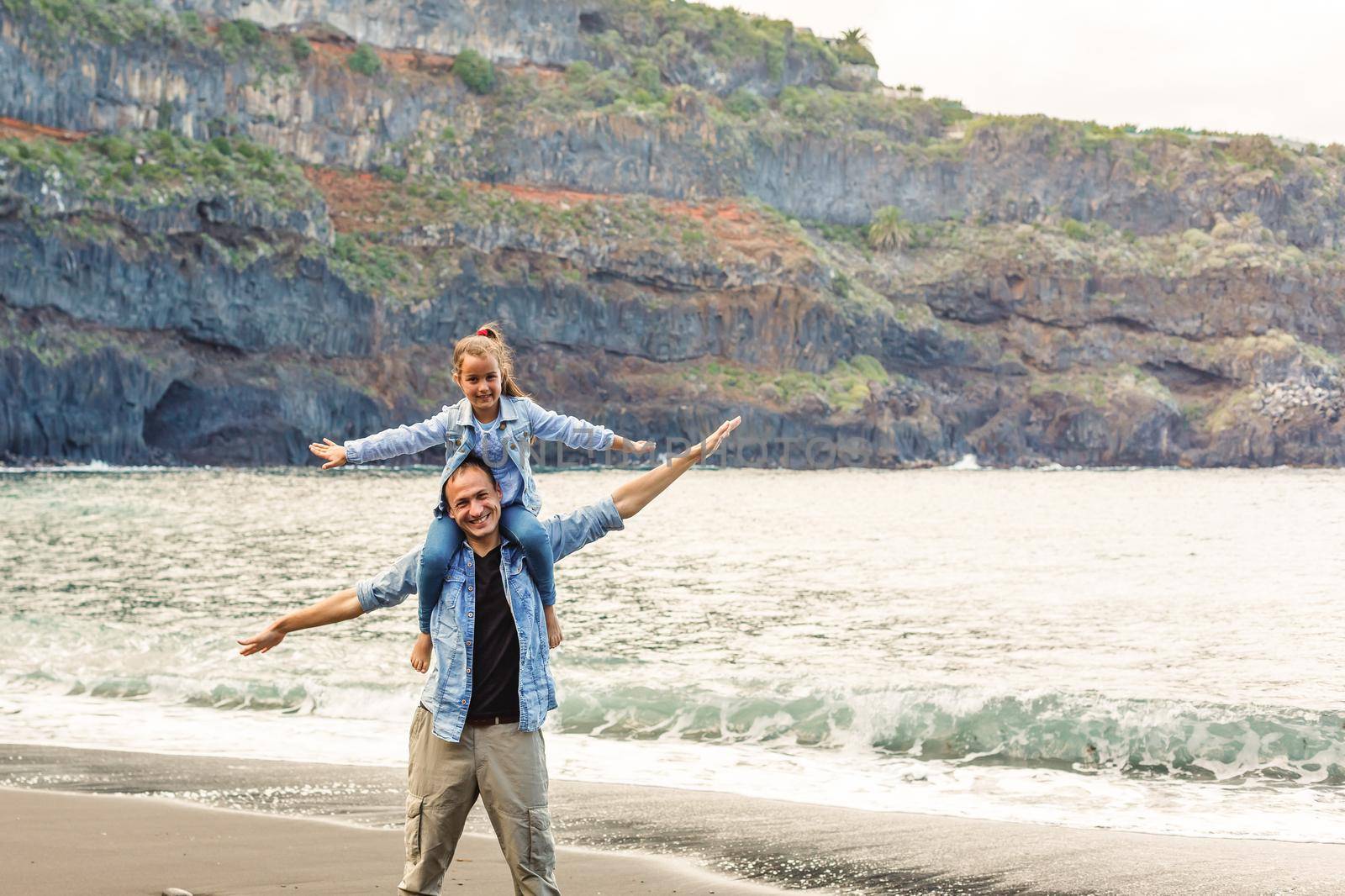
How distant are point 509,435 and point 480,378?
8.4 inches

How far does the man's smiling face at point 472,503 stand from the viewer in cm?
443

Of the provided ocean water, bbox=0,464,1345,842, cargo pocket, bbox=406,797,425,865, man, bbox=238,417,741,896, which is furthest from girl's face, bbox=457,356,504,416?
ocean water, bbox=0,464,1345,842

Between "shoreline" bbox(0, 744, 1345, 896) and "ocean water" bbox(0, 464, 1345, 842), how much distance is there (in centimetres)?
57

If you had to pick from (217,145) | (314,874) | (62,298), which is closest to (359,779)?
(314,874)

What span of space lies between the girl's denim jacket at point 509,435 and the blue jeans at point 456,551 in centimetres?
13

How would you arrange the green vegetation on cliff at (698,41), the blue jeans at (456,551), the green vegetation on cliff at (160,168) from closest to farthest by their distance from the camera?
the blue jeans at (456,551) → the green vegetation on cliff at (160,168) → the green vegetation on cliff at (698,41)

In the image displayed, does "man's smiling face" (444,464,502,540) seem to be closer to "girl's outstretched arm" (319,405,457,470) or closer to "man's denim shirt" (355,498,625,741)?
"man's denim shirt" (355,498,625,741)

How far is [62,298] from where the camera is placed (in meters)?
75.7

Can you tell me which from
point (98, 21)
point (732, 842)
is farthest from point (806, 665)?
point (98, 21)

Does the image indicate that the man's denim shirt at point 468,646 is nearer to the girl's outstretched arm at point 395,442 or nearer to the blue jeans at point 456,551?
the blue jeans at point 456,551

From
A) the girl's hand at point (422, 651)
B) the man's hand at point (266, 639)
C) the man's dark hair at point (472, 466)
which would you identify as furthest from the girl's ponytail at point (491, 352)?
the man's hand at point (266, 639)

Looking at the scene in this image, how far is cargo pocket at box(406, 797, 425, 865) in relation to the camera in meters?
4.47

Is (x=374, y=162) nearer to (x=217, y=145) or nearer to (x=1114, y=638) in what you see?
(x=217, y=145)

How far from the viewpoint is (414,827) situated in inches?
177
